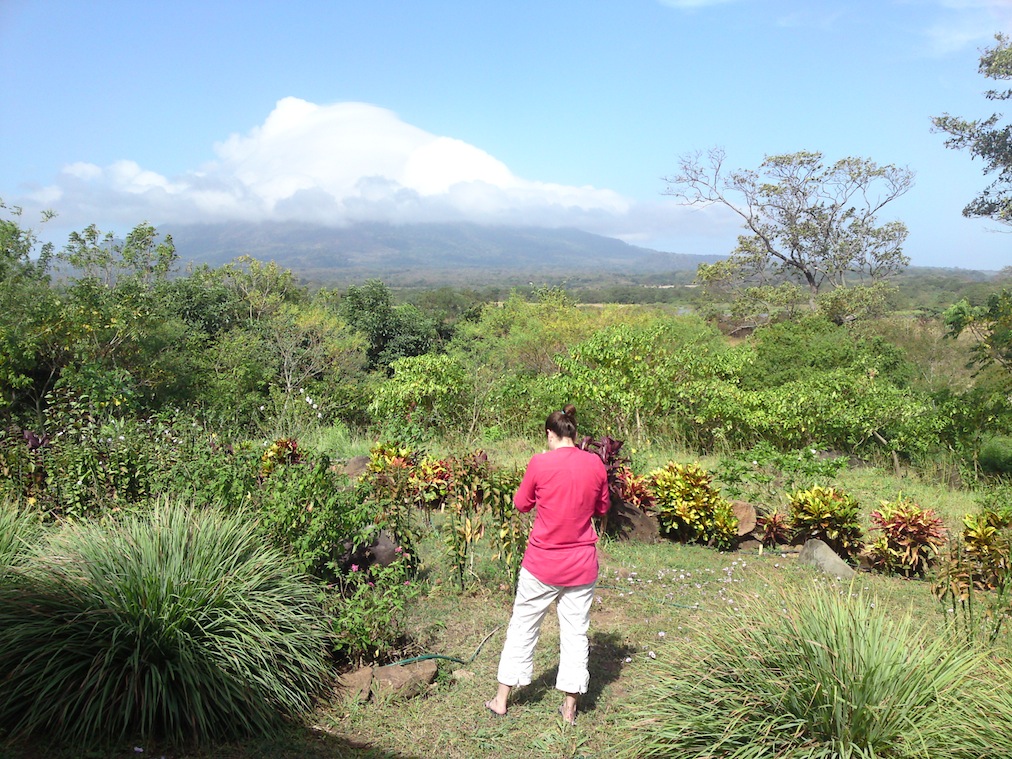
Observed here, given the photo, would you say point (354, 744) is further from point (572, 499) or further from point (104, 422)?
point (104, 422)

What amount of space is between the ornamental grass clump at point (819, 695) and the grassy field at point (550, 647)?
130 mm

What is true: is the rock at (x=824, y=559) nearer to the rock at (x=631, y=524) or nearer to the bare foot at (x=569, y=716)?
the rock at (x=631, y=524)

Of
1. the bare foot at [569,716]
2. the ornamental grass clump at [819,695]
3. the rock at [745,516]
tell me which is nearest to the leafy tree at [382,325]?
the rock at [745,516]

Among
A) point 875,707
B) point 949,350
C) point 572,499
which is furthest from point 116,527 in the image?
point 949,350

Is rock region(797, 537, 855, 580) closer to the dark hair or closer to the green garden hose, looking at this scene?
the green garden hose

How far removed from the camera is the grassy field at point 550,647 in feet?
11.5

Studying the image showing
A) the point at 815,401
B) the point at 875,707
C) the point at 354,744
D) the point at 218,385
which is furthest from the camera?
the point at 218,385

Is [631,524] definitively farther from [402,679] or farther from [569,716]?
[402,679]

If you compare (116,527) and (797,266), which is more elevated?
(797,266)

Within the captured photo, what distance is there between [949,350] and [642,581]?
682 inches

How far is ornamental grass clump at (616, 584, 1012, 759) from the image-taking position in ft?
9.32

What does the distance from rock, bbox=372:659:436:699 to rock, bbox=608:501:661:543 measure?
3145 millimetres

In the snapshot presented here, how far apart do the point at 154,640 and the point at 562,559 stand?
A: 203cm

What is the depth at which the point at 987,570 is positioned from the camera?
5363mm
